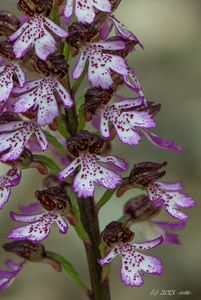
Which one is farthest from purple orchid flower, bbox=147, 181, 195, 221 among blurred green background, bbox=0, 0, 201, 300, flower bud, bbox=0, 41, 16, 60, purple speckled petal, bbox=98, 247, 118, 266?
blurred green background, bbox=0, 0, 201, 300

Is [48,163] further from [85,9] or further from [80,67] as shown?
[85,9]

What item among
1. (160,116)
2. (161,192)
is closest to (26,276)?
(160,116)

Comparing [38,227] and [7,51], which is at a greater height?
[7,51]

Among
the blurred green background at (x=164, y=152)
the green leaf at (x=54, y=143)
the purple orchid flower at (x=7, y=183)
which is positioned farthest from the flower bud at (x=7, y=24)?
the blurred green background at (x=164, y=152)

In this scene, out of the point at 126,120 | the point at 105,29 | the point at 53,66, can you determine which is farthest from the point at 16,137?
the point at 105,29

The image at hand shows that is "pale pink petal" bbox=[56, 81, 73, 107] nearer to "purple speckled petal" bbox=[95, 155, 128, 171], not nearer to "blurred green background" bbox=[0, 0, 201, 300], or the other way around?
"purple speckled petal" bbox=[95, 155, 128, 171]
